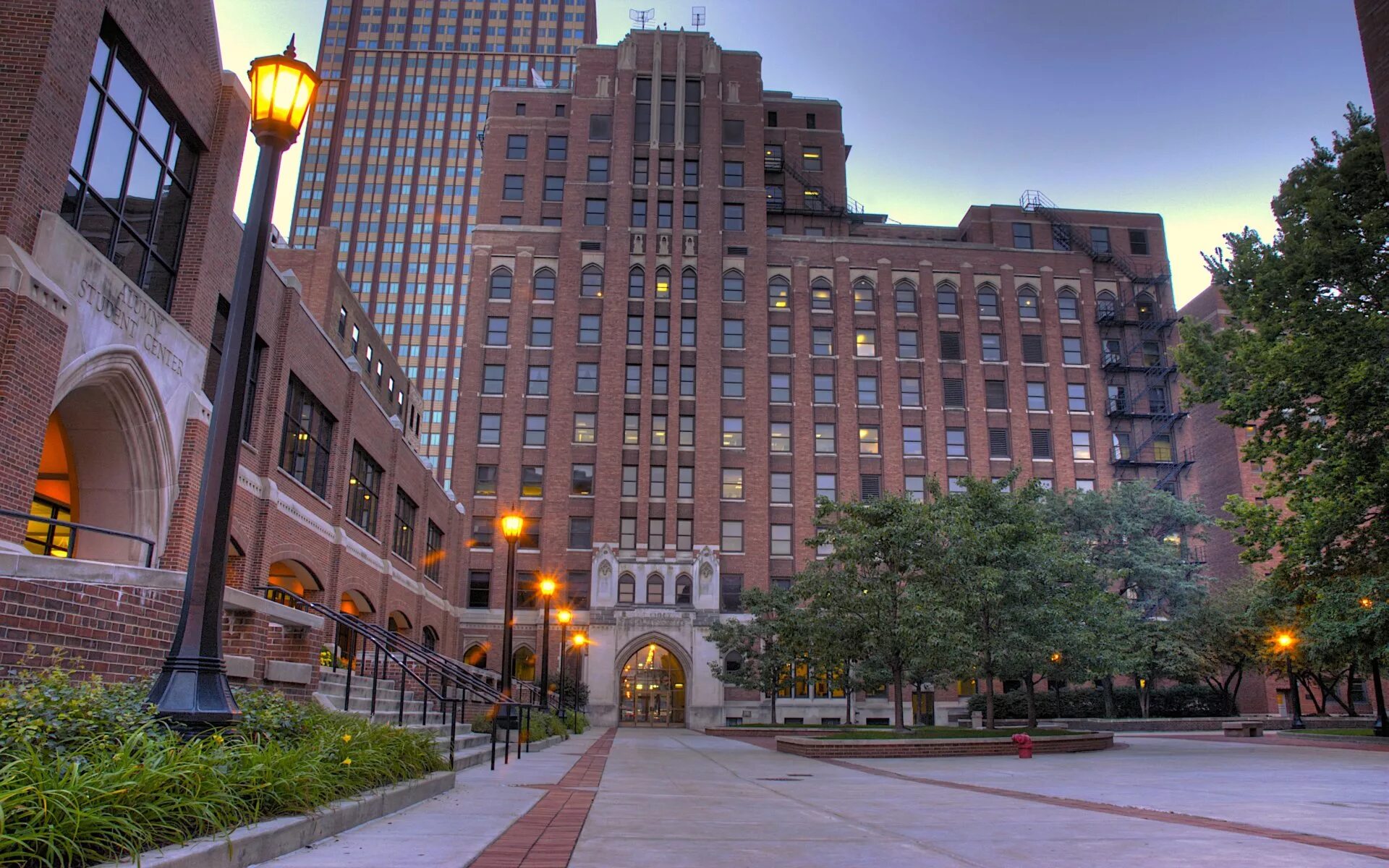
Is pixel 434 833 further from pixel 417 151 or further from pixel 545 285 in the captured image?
pixel 417 151

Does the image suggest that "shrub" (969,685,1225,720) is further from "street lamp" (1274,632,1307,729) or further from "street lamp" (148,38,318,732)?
"street lamp" (148,38,318,732)

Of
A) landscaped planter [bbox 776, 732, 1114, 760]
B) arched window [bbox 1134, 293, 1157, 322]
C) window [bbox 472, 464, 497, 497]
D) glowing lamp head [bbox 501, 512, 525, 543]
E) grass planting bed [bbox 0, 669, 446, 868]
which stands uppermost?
arched window [bbox 1134, 293, 1157, 322]

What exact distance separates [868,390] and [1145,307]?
21.4m

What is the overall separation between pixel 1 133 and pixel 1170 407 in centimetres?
6361

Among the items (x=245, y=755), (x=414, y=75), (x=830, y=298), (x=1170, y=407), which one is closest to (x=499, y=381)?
(x=830, y=298)

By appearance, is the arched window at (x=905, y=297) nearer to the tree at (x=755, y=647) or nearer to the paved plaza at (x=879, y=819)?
the tree at (x=755, y=647)

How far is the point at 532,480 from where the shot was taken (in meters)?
55.1

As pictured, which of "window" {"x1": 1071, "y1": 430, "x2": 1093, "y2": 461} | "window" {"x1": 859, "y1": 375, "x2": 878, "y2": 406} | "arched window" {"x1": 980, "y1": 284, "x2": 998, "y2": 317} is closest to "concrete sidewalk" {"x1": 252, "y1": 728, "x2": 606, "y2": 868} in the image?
"window" {"x1": 859, "y1": 375, "x2": 878, "y2": 406}

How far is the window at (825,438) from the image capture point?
5747cm

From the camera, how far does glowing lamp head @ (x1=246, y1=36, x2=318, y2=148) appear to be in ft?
26.2

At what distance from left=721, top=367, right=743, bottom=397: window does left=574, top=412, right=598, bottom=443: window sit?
809 cm

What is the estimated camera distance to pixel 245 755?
5938 mm

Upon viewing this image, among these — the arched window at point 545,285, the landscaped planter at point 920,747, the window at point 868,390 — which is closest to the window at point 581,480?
the arched window at point 545,285

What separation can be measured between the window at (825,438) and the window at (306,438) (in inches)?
1384
